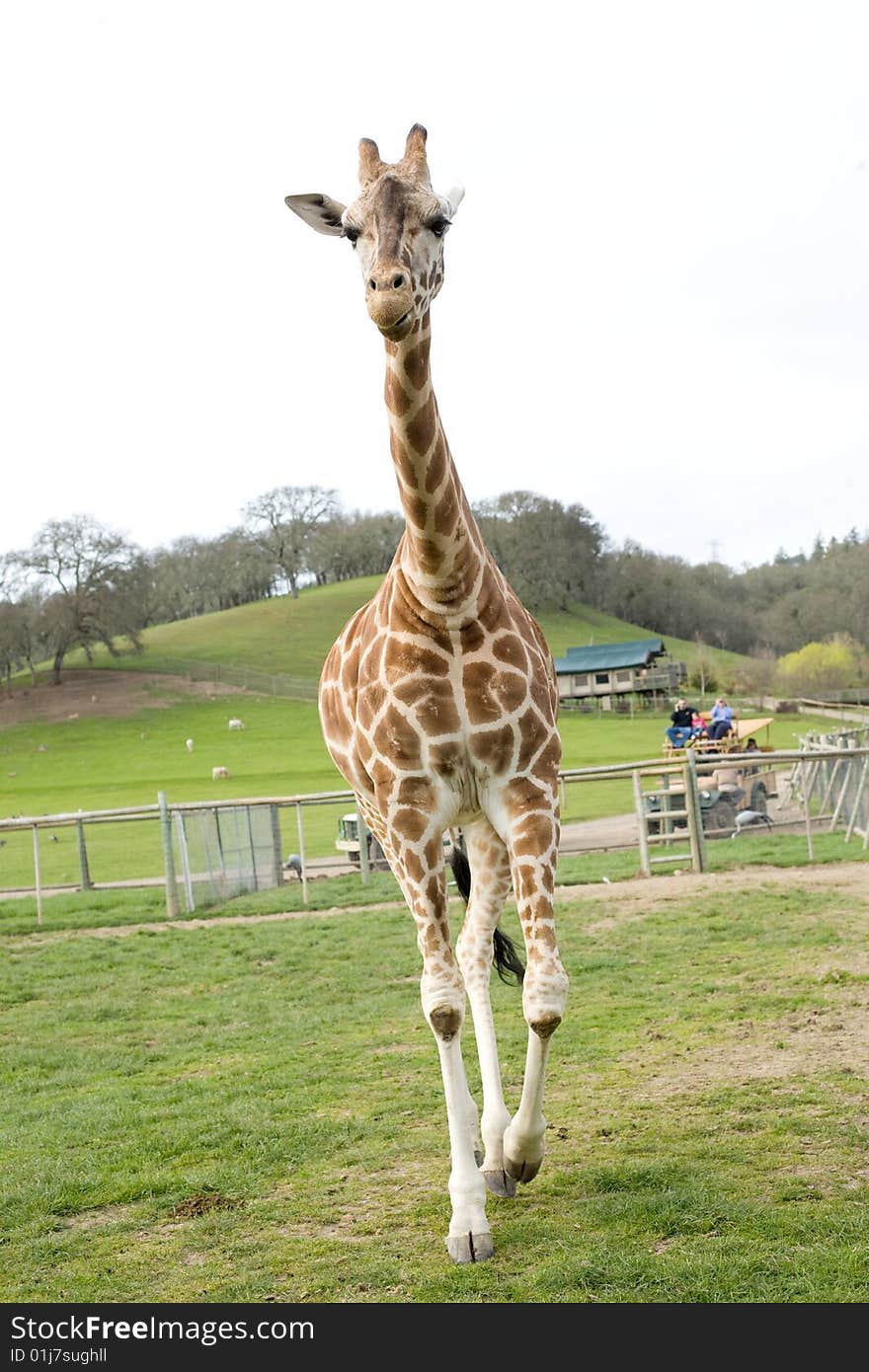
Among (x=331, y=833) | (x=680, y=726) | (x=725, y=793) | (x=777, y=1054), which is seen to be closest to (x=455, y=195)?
(x=777, y=1054)

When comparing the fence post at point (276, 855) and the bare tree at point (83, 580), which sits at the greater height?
the bare tree at point (83, 580)

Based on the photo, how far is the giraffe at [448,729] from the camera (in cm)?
436

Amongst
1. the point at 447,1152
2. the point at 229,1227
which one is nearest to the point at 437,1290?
the point at 229,1227

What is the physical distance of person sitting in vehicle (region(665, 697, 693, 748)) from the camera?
22.5m

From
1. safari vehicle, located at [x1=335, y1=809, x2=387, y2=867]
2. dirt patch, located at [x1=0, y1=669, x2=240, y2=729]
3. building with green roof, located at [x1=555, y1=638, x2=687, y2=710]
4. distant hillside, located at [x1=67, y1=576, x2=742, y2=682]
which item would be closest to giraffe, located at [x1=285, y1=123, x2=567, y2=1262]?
safari vehicle, located at [x1=335, y1=809, x2=387, y2=867]

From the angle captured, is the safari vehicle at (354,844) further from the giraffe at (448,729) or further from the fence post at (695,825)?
the giraffe at (448,729)

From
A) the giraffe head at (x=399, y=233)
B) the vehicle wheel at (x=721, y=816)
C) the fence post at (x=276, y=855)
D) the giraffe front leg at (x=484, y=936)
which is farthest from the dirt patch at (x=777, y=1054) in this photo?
the vehicle wheel at (x=721, y=816)

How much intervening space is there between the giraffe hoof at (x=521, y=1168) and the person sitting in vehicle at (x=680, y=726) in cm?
1817

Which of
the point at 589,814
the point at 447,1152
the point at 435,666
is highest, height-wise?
the point at 435,666

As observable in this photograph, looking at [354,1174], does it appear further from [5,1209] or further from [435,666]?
[435,666]

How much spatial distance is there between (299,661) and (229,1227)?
247ft

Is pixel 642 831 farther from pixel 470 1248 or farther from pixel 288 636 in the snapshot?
pixel 288 636

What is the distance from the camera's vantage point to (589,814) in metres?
29.6
